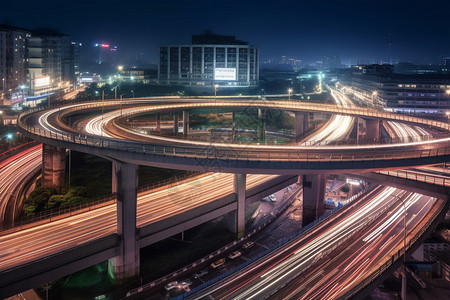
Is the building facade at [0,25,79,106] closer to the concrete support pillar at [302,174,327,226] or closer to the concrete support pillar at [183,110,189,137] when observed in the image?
the concrete support pillar at [183,110,189,137]

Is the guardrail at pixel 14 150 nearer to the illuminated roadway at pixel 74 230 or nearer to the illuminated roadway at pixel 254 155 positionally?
the illuminated roadway at pixel 254 155

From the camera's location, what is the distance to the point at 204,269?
36344 mm

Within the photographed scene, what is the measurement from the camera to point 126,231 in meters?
34.2

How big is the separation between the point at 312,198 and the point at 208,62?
10606 centimetres

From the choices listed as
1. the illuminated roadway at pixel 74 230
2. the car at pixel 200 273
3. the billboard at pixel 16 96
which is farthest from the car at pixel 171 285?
the billboard at pixel 16 96

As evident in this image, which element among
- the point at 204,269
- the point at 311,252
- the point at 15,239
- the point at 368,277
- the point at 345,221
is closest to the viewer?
the point at 368,277

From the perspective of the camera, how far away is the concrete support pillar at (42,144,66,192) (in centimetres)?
5072

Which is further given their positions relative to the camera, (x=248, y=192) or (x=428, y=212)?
(x=248, y=192)

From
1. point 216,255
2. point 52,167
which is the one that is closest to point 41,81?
point 52,167

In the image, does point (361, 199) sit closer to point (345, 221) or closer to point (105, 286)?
point (345, 221)

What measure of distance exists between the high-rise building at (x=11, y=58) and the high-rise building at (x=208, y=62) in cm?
4854

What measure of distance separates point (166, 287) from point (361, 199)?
26.0m

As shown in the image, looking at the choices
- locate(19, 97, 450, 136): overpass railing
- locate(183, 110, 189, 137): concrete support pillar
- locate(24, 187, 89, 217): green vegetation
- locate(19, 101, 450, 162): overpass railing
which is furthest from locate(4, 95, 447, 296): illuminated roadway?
locate(183, 110, 189, 137): concrete support pillar

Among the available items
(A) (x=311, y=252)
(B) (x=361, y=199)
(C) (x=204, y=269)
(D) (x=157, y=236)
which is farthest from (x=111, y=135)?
(B) (x=361, y=199)
